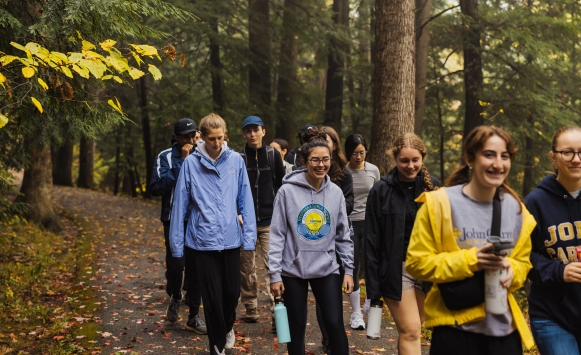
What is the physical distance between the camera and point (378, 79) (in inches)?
425

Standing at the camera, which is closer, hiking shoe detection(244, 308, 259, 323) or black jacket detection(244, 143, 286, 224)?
black jacket detection(244, 143, 286, 224)

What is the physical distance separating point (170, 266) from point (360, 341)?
2.54m

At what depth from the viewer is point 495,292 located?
11.3 ft

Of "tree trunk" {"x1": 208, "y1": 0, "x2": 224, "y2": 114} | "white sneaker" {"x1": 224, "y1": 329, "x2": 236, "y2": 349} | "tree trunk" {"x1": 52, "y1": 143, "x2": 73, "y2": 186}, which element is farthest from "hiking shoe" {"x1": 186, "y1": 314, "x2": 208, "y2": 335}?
"tree trunk" {"x1": 52, "y1": 143, "x2": 73, "y2": 186}

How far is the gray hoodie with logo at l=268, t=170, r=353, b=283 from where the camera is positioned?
5.55 metres

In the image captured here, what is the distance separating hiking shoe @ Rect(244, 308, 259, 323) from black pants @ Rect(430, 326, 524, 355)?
5146 mm

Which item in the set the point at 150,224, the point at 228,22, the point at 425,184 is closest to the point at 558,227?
the point at 425,184

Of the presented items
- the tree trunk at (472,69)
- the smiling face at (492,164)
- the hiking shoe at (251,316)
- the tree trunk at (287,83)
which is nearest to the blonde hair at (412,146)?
the smiling face at (492,164)

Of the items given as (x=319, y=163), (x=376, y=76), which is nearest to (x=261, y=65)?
(x=376, y=76)

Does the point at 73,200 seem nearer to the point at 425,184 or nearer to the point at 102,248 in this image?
the point at 102,248

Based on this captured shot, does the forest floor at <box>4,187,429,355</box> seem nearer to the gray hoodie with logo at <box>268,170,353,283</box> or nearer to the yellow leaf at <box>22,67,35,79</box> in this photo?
the gray hoodie with logo at <box>268,170,353,283</box>

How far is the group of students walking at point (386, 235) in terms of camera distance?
3623mm

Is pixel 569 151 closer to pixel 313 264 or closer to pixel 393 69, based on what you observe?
pixel 313 264

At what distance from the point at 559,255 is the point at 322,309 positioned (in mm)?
2092
